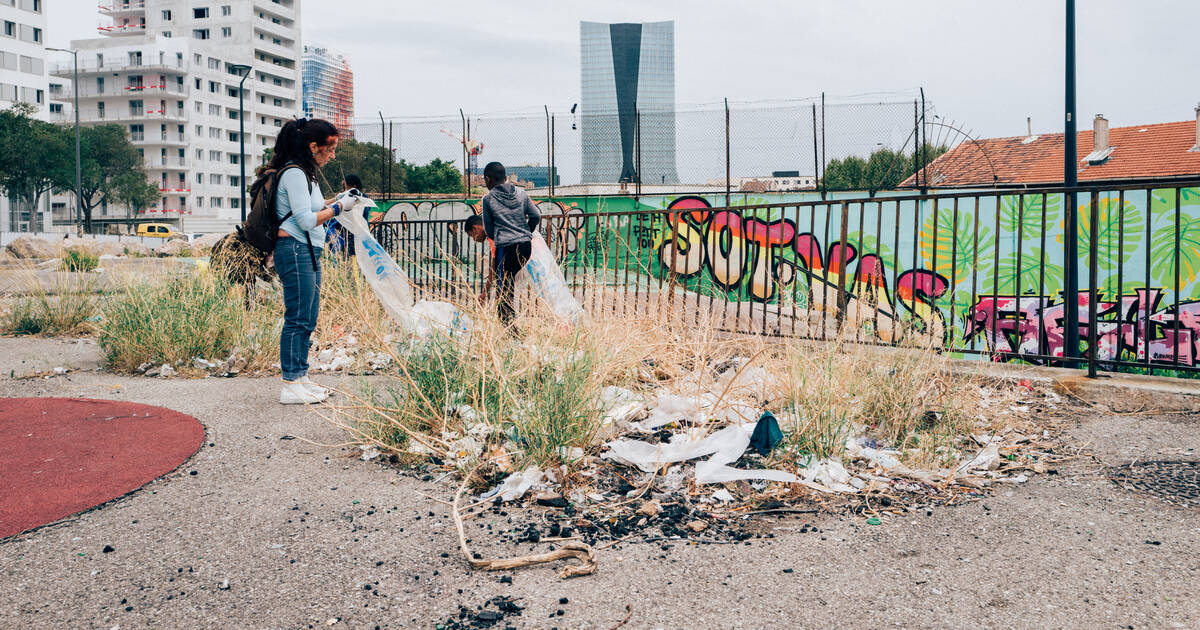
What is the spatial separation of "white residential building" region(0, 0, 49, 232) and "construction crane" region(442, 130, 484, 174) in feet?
200

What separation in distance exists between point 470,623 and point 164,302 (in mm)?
5460

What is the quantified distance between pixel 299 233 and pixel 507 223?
2.16m

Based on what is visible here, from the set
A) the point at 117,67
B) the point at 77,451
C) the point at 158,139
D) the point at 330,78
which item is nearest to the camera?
the point at 77,451

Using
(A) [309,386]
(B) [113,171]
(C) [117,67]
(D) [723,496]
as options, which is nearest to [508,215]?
(A) [309,386]

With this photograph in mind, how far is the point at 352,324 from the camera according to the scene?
7809 millimetres

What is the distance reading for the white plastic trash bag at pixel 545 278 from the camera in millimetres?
6723

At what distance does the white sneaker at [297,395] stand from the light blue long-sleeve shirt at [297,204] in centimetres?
94

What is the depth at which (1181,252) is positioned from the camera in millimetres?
14586

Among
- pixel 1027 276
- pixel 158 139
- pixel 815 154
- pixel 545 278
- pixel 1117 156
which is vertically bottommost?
pixel 1027 276

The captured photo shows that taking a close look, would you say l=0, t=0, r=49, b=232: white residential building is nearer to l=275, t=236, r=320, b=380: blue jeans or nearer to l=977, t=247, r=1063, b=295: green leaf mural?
l=977, t=247, r=1063, b=295: green leaf mural

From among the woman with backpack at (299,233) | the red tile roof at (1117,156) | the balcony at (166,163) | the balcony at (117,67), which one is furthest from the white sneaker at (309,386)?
the balcony at (117,67)

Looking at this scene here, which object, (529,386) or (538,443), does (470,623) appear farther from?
(529,386)

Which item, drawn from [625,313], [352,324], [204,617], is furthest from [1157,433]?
[352,324]

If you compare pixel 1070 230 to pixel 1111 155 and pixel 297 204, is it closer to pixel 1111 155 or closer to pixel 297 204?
pixel 297 204
